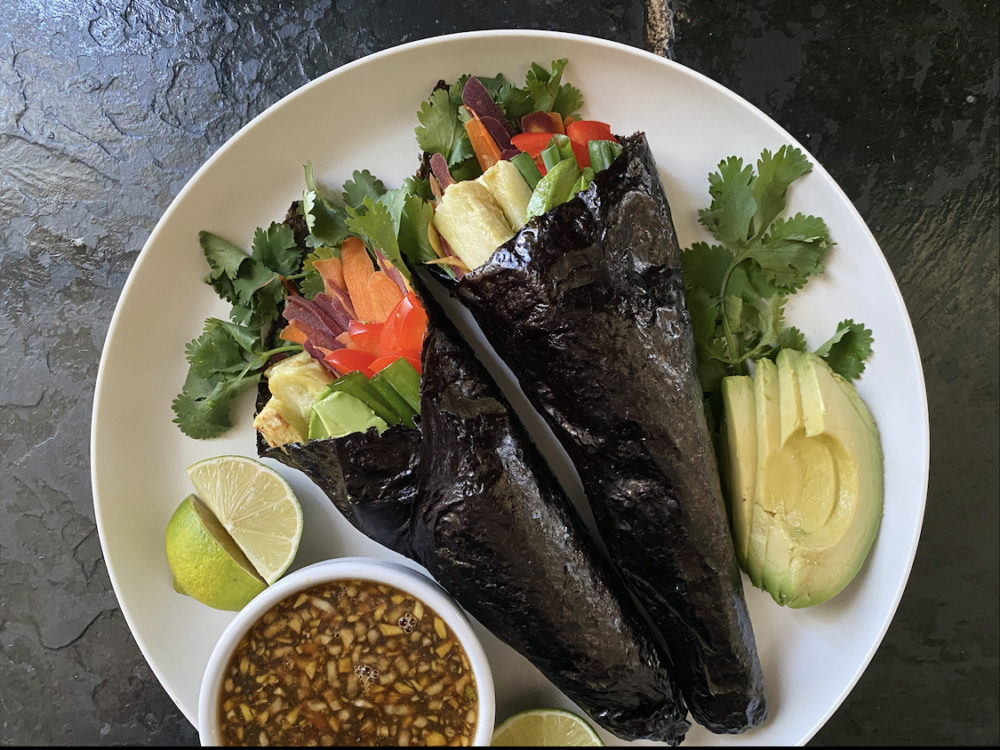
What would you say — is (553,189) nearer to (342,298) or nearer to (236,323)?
(342,298)

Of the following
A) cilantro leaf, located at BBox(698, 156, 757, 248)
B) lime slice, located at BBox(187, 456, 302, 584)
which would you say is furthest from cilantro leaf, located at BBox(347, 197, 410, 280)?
cilantro leaf, located at BBox(698, 156, 757, 248)

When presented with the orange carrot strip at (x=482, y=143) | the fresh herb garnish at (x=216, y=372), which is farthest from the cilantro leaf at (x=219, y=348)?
the orange carrot strip at (x=482, y=143)

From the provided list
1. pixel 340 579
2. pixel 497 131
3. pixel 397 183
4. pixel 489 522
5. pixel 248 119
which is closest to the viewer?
pixel 489 522

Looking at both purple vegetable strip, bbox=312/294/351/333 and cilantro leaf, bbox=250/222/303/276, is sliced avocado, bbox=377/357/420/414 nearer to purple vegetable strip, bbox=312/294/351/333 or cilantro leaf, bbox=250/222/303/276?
purple vegetable strip, bbox=312/294/351/333

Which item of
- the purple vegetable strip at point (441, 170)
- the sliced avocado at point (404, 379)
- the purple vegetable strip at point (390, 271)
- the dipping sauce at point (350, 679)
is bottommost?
the dipping sauce at point (350, 679)

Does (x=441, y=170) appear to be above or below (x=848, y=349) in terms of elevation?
above

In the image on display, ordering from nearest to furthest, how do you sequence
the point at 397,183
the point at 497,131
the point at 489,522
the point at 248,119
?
the point at 489,522 < the point at 497,131 < the point at 397,183 < the point at 248,119

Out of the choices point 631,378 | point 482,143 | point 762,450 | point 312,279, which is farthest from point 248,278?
point 762,450

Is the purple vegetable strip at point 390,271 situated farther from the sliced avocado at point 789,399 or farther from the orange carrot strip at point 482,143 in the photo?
the sliced avocado at point 789,399

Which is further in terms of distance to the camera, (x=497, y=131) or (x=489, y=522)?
(x=497, y=131)
